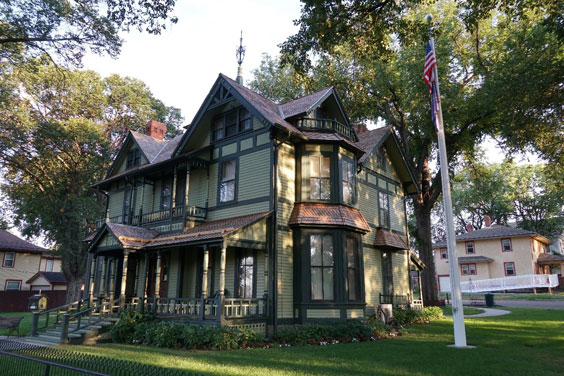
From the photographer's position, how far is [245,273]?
53.4 feet

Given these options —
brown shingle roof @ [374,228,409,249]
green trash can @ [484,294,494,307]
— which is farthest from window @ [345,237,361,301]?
green trash can @ [484,294,494,307]

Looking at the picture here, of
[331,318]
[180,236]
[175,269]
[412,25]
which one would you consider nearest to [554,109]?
[412,25]

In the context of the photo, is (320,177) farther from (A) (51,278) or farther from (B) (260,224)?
(A) (51,278)

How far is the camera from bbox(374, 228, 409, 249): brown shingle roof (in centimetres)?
2041

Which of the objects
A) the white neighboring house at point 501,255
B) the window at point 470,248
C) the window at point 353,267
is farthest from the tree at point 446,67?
the window at point 470,248

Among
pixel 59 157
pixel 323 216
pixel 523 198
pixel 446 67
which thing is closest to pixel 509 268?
pixel 523 198

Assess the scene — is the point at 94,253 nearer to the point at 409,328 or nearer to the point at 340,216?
the point at 340,216

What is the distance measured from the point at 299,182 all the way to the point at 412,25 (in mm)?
7433

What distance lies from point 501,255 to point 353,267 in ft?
132

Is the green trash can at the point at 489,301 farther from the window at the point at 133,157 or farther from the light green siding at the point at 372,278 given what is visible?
the window at the point at 133,157

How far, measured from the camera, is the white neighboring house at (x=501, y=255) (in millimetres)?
47094

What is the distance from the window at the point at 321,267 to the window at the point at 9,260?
37.2m

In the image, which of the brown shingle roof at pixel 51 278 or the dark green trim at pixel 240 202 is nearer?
the dark green trim at pixel 240 202

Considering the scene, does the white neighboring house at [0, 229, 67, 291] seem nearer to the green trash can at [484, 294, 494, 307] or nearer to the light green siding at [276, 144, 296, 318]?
the light green siding at [276, 144, 296, 318]
